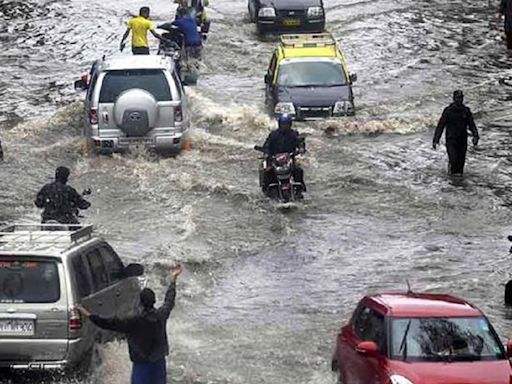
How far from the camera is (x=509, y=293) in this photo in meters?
16.5

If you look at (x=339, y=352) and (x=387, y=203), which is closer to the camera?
(x=339, y=352)

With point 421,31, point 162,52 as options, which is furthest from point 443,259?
point 421,31

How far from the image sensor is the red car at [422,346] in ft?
36.4

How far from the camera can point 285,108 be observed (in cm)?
2714

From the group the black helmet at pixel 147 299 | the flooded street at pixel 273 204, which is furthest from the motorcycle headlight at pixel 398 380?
the flooded street at pixel 273 204

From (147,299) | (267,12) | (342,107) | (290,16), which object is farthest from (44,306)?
(290,16)

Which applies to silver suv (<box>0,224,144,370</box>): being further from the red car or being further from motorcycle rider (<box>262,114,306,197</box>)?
motorcycle rider (<box>262,114,306,197</box>)

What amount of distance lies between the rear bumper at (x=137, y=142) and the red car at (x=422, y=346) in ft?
37.5

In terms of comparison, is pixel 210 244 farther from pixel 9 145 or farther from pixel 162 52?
pixel 162 52

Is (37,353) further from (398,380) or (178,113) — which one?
(178,113)

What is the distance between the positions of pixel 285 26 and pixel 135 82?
1537 cm

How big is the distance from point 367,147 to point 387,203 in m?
4.31

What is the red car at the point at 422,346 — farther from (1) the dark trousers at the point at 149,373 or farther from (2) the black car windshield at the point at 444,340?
→ (1) the dark trousers at the point at 149,373

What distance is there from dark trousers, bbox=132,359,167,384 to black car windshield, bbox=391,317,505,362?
6.74 feet
